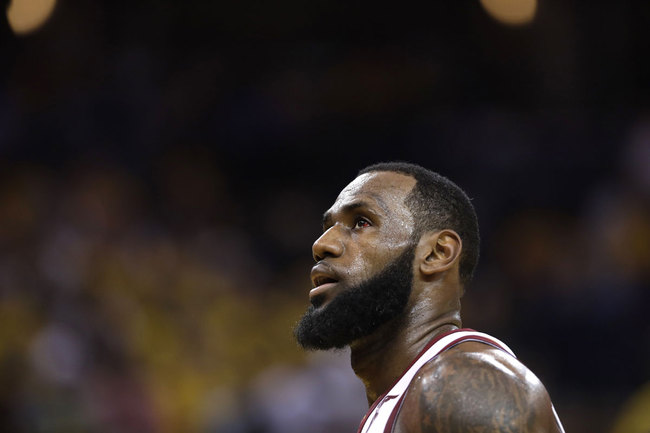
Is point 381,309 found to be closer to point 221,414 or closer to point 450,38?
point 221,414

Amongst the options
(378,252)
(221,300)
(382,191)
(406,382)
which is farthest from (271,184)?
(406,382)

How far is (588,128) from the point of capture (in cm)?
928

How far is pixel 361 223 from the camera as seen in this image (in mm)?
3324

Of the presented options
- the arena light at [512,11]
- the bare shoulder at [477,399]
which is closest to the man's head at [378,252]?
the bare shoulder at [477,399]

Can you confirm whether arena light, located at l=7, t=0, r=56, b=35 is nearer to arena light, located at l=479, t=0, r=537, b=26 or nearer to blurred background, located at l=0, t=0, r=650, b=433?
blurred background, located at l=0, t=0, r=650, b=433

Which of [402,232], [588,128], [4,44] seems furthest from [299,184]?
[402,232]

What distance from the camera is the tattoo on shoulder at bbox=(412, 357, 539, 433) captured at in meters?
2.46

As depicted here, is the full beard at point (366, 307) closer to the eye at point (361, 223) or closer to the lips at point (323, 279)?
the lips at point (323, 279)

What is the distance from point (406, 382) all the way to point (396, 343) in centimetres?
25

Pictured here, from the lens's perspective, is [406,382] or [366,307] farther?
[366,307]

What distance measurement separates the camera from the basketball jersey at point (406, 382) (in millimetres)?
2764

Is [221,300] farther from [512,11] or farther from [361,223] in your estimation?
[361,223]

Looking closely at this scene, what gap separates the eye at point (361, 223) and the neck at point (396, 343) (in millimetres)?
348

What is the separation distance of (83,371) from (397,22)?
5.94 metres
